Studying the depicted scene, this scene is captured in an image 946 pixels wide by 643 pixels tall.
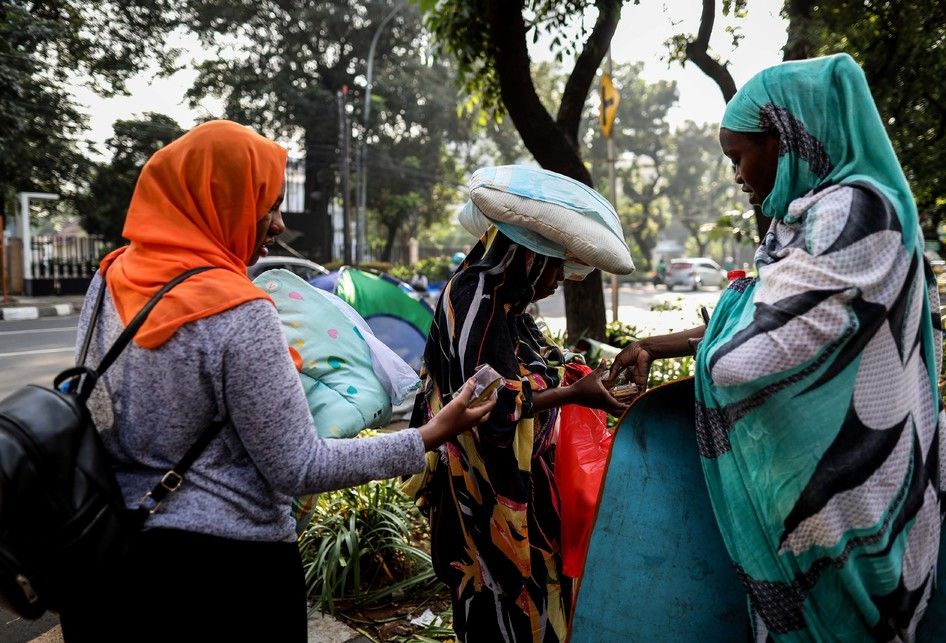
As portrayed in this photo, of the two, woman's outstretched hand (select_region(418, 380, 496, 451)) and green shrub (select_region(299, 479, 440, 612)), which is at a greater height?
woman's outstretched hand (select_region(418, 380, 496, 451))

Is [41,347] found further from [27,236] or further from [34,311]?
[27,236]

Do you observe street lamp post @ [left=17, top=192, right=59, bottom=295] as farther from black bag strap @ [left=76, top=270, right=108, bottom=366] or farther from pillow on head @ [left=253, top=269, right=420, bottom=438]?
black bag strap @ [left=76, top=270, right=108, bottom=366]

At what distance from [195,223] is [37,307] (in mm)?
17218

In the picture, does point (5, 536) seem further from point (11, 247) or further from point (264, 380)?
point (11, 247)

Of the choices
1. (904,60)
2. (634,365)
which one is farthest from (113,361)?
(904,60)

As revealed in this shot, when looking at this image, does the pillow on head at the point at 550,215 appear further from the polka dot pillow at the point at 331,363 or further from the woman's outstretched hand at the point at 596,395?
the polka dot pillow at the point at 331,363

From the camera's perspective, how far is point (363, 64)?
2558 cm

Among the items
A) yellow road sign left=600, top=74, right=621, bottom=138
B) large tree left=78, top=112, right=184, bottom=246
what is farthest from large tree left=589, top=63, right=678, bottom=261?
yellow road sign left=600, top=74, right=621, bottom=138

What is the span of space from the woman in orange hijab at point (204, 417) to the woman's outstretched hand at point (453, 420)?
7cm

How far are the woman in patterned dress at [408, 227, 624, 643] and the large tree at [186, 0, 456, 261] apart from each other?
2250cm

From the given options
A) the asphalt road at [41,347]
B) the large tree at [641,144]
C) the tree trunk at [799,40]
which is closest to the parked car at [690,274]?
the large tree at [641,144]

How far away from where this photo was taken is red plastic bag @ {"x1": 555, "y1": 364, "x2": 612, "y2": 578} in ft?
6.28

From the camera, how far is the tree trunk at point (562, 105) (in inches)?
189

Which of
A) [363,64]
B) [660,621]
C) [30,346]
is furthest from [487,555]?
[363,64]
